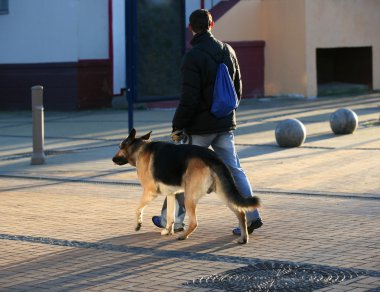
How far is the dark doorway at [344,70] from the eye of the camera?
102 feet

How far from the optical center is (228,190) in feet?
28.8

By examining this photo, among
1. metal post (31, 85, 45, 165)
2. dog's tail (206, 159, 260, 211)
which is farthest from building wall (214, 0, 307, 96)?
dog's tail (206, 159, 260, 211)

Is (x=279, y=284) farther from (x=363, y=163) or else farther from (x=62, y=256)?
(x=363, y=163)

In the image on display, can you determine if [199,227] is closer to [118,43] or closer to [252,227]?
[252,227]

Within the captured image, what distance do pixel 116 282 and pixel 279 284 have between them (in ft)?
4.06

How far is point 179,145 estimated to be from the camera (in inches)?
357

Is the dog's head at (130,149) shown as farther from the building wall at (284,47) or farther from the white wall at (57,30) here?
the building wall at (284,47)

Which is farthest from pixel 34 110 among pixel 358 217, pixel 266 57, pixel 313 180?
pixel 266 57

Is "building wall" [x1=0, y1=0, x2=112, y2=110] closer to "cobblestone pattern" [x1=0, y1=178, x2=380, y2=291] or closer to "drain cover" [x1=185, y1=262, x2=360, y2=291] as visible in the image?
"cobblestone pattern" [x1=0, y1=178, x2=380, y2=291]

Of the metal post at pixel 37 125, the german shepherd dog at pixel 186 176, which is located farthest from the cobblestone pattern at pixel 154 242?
the metal post at pixel 37 125

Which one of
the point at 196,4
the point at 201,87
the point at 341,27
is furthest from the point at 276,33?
the point at 201,87

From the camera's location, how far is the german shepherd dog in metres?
8.80

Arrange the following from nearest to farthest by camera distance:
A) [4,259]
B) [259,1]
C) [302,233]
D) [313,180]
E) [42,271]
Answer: [42,271] < [4,259] < [302,233] < [313,180] < [259,1]

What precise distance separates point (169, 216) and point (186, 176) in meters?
0.70
